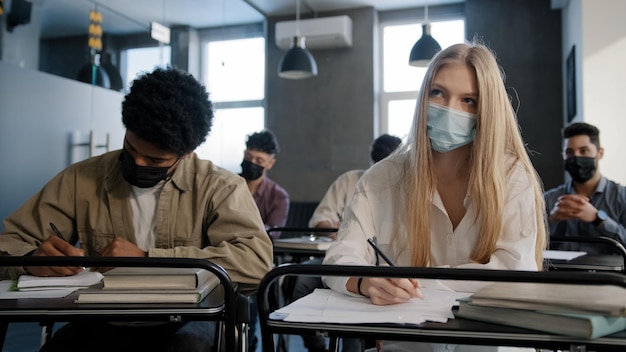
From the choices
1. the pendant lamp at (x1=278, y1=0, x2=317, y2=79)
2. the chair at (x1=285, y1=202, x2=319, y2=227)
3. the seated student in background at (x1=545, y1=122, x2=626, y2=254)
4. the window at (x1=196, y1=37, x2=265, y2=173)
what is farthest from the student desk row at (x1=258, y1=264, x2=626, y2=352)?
Answer: the chair at (x1=285, y1=202, x2=319, y2=227)

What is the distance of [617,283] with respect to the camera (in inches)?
33.2

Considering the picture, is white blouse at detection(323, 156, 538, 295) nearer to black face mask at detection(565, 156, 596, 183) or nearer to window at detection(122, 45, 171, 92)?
black face mask at detection(565, 156, 596, 183)

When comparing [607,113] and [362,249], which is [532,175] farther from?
[607,113]

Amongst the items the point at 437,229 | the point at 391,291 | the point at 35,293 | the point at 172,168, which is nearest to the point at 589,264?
the point at 437,229

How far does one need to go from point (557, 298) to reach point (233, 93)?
590 cm

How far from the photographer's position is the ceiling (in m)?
4.03

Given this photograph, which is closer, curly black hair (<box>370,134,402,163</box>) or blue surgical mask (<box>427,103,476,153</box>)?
blue surgical mask (<box>427,103,476,153</box>)

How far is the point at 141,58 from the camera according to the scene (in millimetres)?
4891

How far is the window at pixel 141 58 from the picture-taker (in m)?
4.68

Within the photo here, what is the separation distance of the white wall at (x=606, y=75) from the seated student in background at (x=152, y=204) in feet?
11.7

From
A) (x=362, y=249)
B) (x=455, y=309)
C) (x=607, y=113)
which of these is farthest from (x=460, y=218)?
(x=607, y=113)

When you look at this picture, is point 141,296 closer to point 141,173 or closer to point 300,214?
point 141,173

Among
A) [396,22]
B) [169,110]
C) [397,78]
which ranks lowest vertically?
[169,110]

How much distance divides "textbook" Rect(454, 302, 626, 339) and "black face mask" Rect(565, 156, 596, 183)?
279cm
